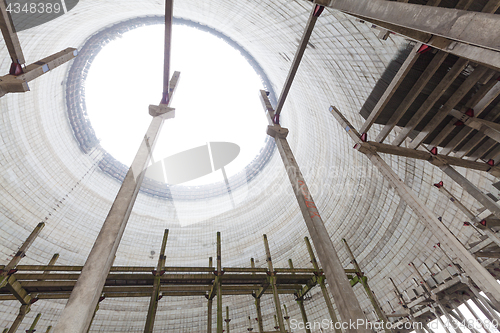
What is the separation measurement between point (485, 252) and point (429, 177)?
2591mm

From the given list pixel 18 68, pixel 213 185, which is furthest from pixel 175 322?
pixel 18 68

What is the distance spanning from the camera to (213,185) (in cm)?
2206

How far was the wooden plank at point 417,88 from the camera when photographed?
4.82 metres

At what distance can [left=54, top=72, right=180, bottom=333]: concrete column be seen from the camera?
293 cm

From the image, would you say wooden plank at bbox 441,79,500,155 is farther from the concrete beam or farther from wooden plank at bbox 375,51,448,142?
the concrete beam

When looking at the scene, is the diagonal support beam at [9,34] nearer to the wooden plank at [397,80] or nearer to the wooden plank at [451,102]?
the wooden plank at [397,80]

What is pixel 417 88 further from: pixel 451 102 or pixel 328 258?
pixel 328 258

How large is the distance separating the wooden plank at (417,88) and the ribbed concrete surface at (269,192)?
1.51 metres

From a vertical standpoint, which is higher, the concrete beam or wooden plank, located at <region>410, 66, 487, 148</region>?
the concrete beam

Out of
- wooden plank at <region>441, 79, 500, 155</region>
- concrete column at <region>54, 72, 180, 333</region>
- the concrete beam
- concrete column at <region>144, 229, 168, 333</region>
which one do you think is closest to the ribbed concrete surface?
wooden plank at <region>441, 79, 500, 155</region>

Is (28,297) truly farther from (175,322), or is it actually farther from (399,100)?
(399,100)

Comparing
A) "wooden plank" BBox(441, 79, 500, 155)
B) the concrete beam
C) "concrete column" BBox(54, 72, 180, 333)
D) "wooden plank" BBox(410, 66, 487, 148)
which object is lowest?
"concrete column" BBox(54, 72, 180, 333)

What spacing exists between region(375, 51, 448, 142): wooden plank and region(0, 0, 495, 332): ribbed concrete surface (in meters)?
1.51

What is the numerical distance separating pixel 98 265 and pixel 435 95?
7.50m
